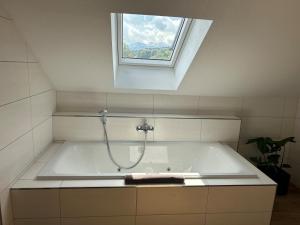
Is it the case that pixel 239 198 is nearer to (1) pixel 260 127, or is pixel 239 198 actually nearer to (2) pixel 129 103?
(1) pixel 260 127

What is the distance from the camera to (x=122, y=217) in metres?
1.53

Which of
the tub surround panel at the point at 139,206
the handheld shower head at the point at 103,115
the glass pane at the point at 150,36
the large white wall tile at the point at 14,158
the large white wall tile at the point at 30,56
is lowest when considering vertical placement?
the tub surround panel at the point at 139,206

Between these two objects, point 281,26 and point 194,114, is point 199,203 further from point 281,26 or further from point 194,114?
point 281,26

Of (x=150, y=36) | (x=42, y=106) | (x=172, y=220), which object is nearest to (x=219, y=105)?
(x=150, y=36)

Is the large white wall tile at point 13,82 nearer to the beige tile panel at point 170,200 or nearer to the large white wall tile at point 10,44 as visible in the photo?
the large white wall tile at point 10,44

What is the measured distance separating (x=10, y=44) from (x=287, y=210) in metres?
2.60

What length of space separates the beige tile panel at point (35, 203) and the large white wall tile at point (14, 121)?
34 cm

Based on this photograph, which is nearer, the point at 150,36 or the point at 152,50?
the point at 150,36

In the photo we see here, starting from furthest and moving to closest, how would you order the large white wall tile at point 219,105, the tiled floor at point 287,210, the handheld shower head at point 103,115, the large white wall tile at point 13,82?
the large white wall tile at point 219,105
the handheld shower head at point 103,115
the tiled floor at point 287,210
the large white wall tile at point 13,82

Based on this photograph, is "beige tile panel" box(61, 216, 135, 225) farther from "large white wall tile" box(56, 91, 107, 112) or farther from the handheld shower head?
"large white wall tile" box(56, 91, 107, 112)

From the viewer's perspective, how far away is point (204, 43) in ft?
5.42

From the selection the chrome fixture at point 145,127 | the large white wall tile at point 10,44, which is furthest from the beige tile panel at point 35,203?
the chrome fixture at point 145,127

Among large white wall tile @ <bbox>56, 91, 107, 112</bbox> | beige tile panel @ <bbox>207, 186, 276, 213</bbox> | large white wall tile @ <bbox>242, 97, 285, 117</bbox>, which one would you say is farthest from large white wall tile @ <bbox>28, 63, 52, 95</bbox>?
large white wall tile @ <bbox>242, 97, 285, 117</bbox>

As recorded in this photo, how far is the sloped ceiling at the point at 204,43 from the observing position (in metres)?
1.34
